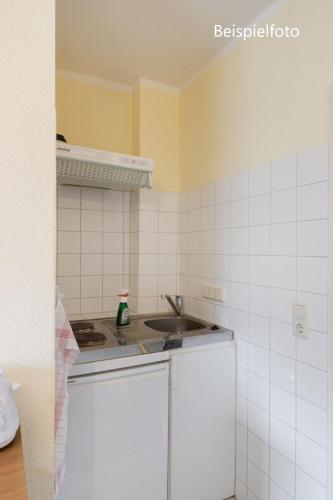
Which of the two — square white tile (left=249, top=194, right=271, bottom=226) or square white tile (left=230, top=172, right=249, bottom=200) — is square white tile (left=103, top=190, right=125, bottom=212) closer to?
square white tile (left=230, top=172, right=249, bottom=200)

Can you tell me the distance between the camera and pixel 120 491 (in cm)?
123

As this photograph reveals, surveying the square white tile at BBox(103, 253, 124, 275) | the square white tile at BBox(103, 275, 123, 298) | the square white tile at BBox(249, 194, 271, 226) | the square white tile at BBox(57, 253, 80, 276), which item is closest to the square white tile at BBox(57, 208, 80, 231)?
the square white tile at BBox(57, 253, 80, 276)

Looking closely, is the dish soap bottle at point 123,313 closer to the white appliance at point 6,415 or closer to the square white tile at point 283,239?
the square white tile at point 283,239

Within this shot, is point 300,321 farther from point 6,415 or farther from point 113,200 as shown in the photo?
point 113,200

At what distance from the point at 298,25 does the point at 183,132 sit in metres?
0.93

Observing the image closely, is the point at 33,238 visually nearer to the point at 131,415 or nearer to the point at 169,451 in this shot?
the point at 131,415

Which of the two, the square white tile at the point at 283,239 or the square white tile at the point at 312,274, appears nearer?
the square white tile at the point at 312,274

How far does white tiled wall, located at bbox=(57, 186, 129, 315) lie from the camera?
1.83m

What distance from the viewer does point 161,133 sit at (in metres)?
1.99

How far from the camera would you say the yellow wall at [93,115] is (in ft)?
6.00

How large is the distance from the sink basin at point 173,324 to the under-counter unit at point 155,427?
36 cm

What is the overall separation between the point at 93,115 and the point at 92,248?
33.9 inches

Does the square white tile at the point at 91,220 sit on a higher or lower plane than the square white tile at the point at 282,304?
higher

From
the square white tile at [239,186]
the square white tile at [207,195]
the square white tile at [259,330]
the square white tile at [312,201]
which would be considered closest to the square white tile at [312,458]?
the square white tile at [259,330]
